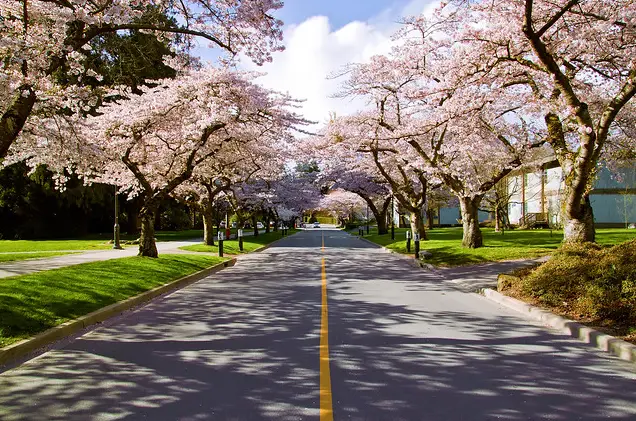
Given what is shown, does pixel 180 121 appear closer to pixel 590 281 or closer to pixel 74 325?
pixel 74 325

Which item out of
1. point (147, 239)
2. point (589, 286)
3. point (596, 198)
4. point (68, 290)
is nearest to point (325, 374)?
point (589, 286)

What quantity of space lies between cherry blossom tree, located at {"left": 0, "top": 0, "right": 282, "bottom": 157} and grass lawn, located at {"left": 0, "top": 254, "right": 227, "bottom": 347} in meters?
2.72

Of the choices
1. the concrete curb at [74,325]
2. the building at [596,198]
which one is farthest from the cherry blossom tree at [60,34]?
the building at [596,198]

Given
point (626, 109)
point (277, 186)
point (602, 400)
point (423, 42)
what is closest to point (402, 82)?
point (423, 42)

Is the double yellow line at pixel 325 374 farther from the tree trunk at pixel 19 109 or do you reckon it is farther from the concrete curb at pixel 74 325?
the tree trunk at pixel 19 109

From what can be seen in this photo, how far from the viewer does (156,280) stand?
1345 centimetres

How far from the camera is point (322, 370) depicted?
5.79 meters

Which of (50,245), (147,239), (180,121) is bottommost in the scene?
(50,245)

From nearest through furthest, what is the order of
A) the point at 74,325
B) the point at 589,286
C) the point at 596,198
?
the point at 74,325 < the point at 589,286 < the point at 596,198

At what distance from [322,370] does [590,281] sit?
572cm

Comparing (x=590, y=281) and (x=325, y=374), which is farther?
(x=590, y=281)

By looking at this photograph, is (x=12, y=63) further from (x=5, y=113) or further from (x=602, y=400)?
(x=602, y=400)

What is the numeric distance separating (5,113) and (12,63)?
1.17 meters

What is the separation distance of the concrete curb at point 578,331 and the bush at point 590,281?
0.42 metres
